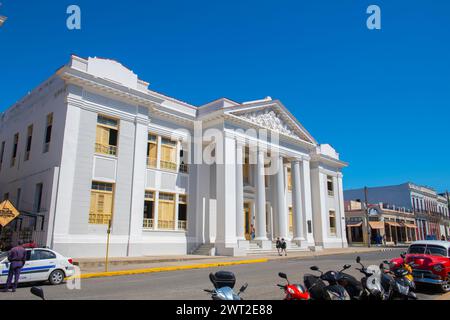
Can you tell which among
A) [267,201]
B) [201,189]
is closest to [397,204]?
[267,201]

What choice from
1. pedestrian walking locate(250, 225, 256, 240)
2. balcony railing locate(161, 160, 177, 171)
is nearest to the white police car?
balcony railing locate(161, 160, 177, 171)

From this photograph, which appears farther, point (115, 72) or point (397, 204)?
point (397, 204)

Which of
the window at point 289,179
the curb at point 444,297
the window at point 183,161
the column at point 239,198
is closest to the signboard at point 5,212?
the window at point 183,161

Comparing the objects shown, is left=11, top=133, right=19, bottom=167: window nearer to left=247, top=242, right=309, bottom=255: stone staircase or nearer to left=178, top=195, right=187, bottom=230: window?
left=178, top=195, right=187, bottom=230: window

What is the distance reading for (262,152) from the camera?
1152 inches

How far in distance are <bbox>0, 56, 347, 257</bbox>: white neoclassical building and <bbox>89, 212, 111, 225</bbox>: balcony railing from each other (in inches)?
2.3

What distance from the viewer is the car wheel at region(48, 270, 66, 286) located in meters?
12.3

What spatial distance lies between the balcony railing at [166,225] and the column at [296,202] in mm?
11405

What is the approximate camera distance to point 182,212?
2639 cm

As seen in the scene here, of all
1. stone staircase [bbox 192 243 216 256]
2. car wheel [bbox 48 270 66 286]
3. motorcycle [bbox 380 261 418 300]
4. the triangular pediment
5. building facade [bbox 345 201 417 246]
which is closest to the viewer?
motorcycle [bbox 380 261 418 300]

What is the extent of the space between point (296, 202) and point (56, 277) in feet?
75.1

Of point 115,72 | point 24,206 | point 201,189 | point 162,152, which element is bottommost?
point 24,206
